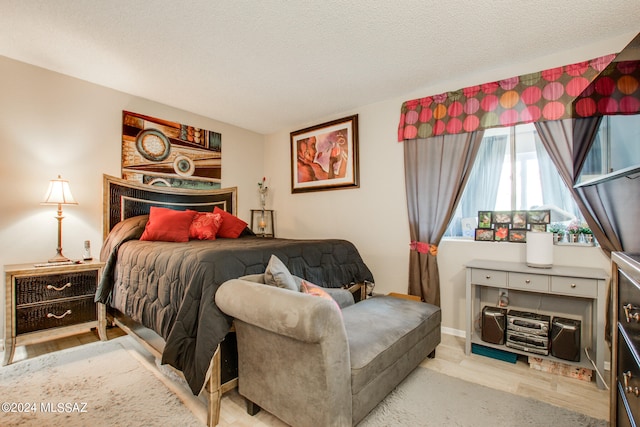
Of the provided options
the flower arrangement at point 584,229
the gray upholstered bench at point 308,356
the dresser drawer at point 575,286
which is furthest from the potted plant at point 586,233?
the gray upholstered bench at point 308,356

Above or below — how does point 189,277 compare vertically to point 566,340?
above

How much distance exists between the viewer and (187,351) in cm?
167

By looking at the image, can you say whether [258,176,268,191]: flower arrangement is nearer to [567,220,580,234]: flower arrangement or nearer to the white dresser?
the white dresser

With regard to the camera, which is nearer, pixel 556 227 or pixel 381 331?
pixel 381 331

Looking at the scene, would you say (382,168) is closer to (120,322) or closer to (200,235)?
(200,235)

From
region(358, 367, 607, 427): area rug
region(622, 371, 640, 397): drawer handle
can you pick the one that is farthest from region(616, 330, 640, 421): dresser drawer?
region(358, 367, 607, 427): area rug

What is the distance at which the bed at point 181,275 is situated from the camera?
164 cm

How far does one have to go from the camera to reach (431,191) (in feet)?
9.87

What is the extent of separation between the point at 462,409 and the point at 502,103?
245 centimetres

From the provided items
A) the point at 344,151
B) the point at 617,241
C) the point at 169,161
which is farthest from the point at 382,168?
the point at 169,161

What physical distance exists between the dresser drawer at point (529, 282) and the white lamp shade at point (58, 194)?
12.4ft

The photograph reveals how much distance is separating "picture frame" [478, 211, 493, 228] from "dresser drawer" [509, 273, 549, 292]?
605mm

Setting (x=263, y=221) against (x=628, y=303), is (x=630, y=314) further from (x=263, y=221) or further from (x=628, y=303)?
(x=263, y=221)

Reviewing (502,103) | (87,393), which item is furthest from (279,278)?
(502,103)
